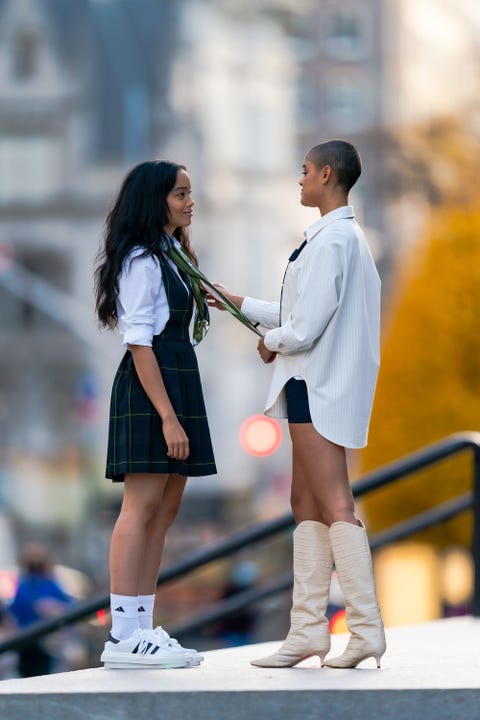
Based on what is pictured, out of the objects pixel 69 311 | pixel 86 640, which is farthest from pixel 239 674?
pixel 69 311

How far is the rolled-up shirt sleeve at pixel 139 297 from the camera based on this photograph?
210 inches

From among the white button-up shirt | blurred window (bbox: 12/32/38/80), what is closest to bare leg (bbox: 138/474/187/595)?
the white button-up shirt

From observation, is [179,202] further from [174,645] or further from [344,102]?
[344,102]

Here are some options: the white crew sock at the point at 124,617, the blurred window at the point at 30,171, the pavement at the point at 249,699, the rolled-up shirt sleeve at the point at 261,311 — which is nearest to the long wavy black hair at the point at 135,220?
the rolled-up shirt sleeve at the point at 261,311

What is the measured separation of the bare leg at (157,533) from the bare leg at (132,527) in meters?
0.08

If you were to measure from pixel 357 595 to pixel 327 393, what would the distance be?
616mm

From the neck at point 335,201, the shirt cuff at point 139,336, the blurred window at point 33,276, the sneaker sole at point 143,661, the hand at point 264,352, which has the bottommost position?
the sneaker sole at point 143,661

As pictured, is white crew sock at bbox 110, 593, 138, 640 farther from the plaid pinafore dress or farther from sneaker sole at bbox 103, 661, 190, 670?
the plaid pinafore dress

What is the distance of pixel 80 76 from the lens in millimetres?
48625

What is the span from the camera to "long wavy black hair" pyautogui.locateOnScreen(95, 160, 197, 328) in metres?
5.48

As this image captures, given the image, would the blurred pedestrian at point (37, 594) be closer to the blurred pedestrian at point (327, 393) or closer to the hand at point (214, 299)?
the hand at point (214, 299)

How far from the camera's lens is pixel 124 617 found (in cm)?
542

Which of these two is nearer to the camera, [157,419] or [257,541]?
[157,419]

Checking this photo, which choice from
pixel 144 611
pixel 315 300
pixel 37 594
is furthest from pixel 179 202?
pixel 37 594
